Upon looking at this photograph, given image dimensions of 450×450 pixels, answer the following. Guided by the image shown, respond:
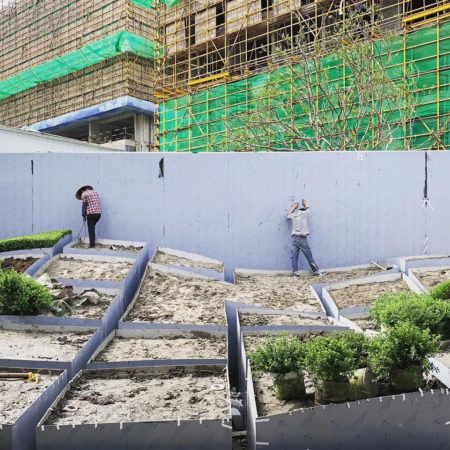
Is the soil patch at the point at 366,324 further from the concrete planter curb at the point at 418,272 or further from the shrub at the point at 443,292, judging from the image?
the concrete planter curb at the point at 418,272

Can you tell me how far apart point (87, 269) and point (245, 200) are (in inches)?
144

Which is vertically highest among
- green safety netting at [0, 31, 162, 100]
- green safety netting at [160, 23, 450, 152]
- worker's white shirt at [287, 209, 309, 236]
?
green safety netting at [0, 31, 162, 100]

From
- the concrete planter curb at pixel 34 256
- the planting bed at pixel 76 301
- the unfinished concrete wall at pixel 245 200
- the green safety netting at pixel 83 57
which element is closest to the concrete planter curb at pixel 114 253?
the concrete planter curb at pixel 34 256

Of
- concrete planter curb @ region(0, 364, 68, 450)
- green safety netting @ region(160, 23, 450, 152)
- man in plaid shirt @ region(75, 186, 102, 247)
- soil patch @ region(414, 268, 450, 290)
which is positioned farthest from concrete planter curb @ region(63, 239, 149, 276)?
green safety netting @ region(160, 23, 450, 152)

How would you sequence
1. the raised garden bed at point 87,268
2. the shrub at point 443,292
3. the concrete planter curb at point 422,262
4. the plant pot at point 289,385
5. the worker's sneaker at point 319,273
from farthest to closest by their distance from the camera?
the worker's sneaker at point 319,273 < the concrete planter curb at point 422,262 < the raised garden bed at point 87,268 < the shrub at point 443,292 < the plant pot at point 289,385

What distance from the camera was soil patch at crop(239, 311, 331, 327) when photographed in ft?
22.2

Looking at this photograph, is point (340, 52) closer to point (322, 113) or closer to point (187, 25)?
point (322, 113)

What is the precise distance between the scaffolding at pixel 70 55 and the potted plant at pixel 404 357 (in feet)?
Result: 83.0

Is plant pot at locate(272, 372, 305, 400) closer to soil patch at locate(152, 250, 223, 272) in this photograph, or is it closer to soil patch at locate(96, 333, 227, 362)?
Answer: soil patch at locate(96, 333, 227, 362)

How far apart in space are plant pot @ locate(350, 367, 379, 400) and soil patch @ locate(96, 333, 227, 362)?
187cm

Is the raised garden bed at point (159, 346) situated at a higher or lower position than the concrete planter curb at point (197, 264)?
lower

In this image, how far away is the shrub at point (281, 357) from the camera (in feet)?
13.4

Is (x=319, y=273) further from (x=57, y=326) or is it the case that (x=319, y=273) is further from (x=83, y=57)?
(x=83, y=57)

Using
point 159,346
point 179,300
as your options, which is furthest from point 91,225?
point 159,346
